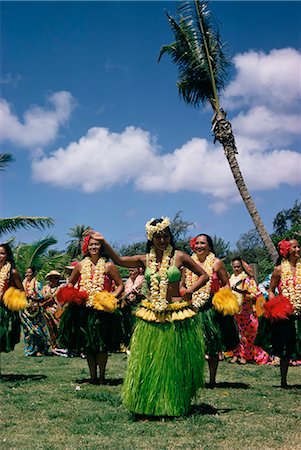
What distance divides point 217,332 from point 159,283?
177 centimetres

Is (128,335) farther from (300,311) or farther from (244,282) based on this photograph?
(244,282)

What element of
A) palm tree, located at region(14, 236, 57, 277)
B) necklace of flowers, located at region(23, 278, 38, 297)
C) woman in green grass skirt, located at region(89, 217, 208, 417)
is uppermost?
palm tree, located at region(14, 236, 57, 277)

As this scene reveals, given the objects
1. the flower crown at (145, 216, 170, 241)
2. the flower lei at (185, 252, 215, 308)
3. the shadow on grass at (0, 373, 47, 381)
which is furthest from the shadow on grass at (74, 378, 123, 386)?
the flower crown at (145, 216, 170, 241)

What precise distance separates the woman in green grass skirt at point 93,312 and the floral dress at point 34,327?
4.46m

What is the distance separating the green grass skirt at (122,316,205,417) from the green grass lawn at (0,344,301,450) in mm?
151

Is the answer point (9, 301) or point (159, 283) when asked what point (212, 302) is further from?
point (9, 301)

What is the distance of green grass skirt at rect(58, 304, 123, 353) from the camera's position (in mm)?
7016

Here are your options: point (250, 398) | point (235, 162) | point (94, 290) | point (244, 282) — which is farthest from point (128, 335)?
point (235, 162)

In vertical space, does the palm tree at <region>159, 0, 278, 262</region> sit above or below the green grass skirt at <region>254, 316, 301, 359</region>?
above

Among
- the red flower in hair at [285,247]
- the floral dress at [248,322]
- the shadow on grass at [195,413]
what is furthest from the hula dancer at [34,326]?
the shadow on grass at [195,413]

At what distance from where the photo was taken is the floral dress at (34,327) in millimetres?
11508

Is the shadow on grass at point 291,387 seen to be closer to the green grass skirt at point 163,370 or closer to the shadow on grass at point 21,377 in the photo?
the green grass skirt at point 163,370

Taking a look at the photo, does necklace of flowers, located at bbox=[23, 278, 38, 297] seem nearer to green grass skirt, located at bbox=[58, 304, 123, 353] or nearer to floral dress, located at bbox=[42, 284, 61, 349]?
floral dress, located at bbox=[42, 284, 61, 349]

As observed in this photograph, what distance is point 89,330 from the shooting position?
701 centimetres
